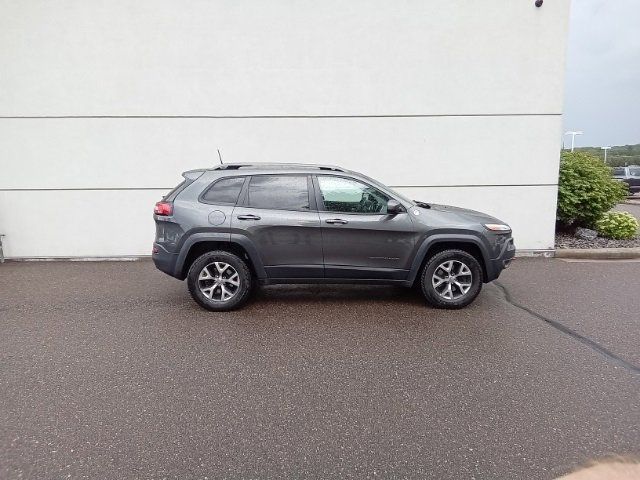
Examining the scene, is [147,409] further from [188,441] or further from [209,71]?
[209,71]

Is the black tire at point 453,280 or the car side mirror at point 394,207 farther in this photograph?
the black tire at point 453,280

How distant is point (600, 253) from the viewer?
7535 millimetres

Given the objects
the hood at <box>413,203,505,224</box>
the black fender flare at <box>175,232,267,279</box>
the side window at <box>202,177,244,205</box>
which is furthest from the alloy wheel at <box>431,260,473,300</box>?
the side window at <box>202,177,244,205</box>

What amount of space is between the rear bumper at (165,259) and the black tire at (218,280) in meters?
0.21

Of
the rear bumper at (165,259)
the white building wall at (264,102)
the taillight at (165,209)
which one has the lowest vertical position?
the rear bumper at (165,259)

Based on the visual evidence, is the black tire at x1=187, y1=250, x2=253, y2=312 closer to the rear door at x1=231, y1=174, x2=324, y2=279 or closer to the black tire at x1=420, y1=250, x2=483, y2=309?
the rear door at x1=231, y1=174, x2=324, y2=279

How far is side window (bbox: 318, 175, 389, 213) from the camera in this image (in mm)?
4863

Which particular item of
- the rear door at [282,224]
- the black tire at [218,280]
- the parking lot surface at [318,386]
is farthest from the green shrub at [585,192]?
the black tire at [218,280]

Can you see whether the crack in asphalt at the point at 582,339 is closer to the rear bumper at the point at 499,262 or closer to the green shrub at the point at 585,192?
the rear bumper at the point at 499,262

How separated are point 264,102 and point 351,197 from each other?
3547 mm

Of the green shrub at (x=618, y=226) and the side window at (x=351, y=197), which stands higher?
the side window at (x=351, y=197)

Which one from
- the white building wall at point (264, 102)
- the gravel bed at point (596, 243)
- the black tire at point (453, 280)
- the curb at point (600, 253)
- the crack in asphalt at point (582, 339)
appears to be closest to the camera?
the crack in asphalt at point (582, 339)

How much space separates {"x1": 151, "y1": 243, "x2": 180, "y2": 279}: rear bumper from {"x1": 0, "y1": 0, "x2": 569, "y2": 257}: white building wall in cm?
307

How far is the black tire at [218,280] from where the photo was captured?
4820mm
